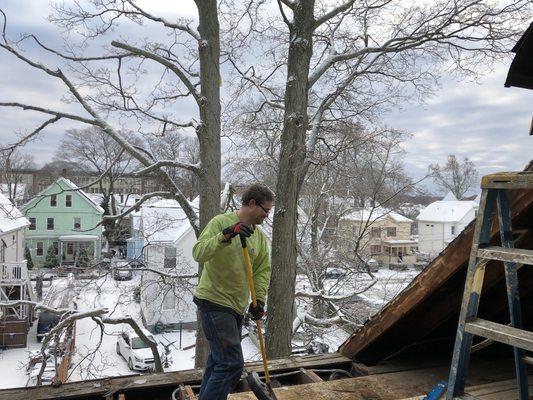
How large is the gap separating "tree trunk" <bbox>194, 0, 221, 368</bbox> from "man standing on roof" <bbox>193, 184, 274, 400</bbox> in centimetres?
559

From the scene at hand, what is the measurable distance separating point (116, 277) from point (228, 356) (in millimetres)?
9232

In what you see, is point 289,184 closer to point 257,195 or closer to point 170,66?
point 170,66

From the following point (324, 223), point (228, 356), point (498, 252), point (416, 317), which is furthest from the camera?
point (324, 223)

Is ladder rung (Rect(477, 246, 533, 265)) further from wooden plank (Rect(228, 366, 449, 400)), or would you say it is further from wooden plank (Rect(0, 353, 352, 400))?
wooden plank (Rect(0, 353, 352, 400))

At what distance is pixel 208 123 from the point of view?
862 cm

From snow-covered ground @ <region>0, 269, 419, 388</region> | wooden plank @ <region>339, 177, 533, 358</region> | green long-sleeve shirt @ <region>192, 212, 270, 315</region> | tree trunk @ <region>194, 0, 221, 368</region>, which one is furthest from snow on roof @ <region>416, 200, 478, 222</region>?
green long-sleeve shirt @ <region>192, 212, 270, 315</region>

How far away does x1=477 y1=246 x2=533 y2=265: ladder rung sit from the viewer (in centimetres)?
184

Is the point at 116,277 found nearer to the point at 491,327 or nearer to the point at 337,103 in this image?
the point at 337,103

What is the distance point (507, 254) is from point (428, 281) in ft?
3.24

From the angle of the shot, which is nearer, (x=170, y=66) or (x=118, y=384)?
(x=118, y=384)

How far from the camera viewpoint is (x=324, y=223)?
19156 mm

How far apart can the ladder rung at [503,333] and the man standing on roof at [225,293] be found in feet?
4.36

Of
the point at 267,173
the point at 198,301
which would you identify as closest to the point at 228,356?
the point at 198,301

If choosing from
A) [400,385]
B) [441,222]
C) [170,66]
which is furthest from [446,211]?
[400,385]
